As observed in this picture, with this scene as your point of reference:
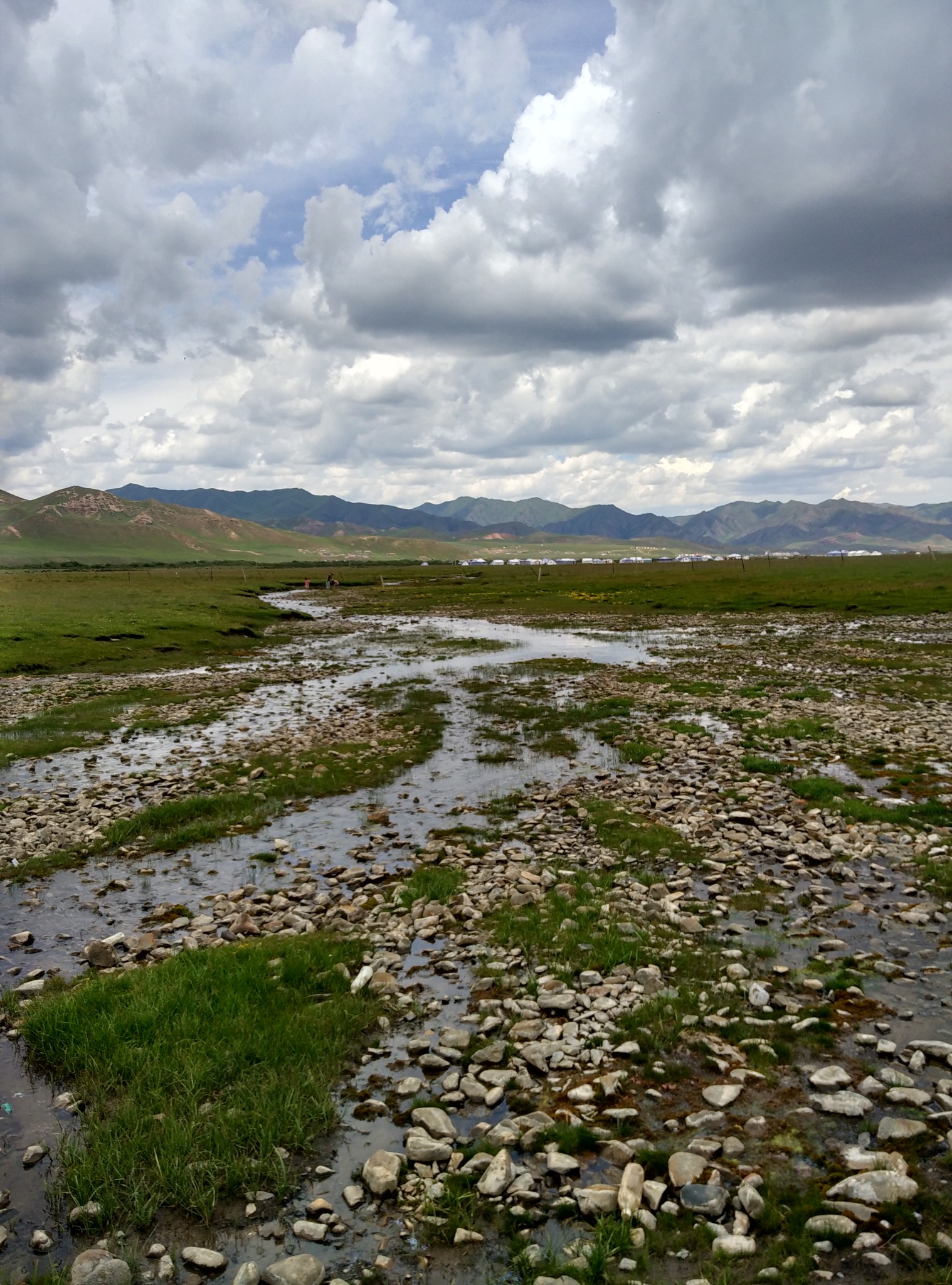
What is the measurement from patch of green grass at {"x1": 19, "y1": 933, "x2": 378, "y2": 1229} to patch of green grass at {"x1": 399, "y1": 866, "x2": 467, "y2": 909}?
2.14m

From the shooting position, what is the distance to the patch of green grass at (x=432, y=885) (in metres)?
13.9

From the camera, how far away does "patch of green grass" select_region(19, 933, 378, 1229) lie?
7.30 meters

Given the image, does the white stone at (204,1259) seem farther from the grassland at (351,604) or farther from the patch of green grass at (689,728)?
the grassland at (351,604)

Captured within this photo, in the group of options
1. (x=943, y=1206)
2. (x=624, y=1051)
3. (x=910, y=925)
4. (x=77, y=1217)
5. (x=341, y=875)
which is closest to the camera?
(x=943, y=1206)

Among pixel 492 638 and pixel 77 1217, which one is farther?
pixel 492 638

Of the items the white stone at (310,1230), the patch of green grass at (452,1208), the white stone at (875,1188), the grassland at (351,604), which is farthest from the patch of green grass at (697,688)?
the white stone at (310,1230)

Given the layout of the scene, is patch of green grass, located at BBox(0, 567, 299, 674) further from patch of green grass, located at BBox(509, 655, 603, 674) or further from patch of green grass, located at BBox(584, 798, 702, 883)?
patch of green grass, located at BBox(584, 798, 702, 883)

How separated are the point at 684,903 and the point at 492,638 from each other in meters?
50.9

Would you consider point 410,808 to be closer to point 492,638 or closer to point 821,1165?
point 821,1165

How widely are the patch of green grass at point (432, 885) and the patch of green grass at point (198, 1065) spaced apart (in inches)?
84.4

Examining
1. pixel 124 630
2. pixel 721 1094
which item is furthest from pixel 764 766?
pixel 124 630

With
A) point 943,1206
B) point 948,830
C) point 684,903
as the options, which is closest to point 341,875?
point 684,903

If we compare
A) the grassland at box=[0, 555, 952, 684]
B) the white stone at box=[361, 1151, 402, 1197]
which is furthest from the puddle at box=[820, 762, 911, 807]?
the grassland at box=[0, 555, 952, 684]

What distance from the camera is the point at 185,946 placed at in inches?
477
